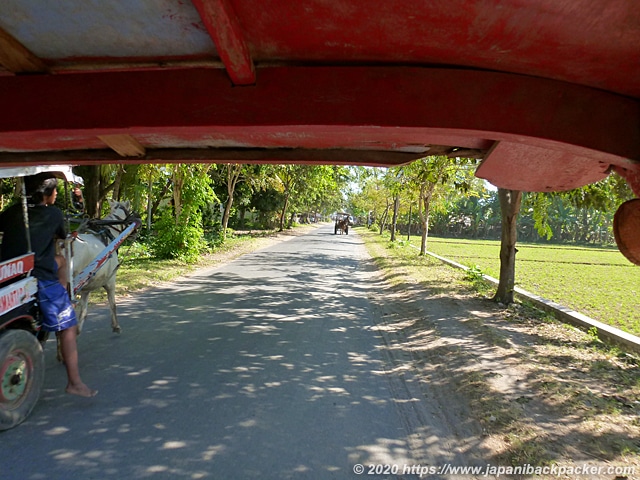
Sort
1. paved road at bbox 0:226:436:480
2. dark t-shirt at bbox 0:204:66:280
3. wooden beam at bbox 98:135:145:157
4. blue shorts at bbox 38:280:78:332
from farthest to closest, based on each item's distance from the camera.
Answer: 1. blue shorts at bbox 38:280:78:332
2. dark t-shirt at bbox 0:204:66:280
3. wooden beam at bbox 98:135:145:157
4. paved road at bbox 0:226:436:480

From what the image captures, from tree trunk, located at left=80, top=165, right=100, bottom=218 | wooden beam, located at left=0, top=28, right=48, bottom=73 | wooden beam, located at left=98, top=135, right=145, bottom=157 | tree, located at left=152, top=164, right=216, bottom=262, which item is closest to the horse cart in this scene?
wooden beam, located at left=98, top=135, right=145, bottom=157

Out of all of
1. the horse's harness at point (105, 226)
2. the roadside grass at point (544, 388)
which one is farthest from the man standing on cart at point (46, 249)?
the roadside grass at point (544, 388)

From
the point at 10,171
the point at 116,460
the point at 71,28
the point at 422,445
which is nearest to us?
the point at 71,28

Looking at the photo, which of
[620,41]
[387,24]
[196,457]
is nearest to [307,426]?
[196,457]

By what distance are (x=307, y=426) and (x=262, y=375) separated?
118 centimetres

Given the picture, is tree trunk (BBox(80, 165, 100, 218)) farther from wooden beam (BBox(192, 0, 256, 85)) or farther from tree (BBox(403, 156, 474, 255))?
wooden beam (BBox(192, 0, 256, 85))

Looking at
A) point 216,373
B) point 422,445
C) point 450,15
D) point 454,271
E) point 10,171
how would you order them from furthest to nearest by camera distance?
point 454,271 → point 216,373 → point 10,171 → point 422,445 → point 450,15

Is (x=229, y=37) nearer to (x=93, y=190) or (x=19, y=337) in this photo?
(x=19, y=337)

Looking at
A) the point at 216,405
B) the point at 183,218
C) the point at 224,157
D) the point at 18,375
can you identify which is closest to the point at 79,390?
the point at 18,375

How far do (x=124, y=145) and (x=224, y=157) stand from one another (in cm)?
82

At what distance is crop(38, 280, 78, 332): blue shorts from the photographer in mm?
3547

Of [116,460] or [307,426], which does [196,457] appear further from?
[307,426]

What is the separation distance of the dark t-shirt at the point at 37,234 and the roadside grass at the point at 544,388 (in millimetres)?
4141

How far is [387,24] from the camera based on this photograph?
1.72 meters
